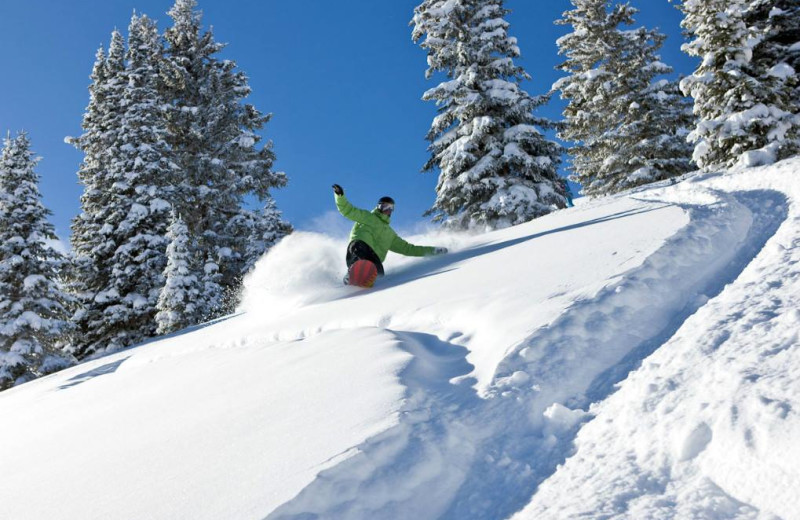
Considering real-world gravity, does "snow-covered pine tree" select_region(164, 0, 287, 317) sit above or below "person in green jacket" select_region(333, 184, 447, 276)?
above

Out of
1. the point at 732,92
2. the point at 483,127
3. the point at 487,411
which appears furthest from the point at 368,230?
the point at 732,92

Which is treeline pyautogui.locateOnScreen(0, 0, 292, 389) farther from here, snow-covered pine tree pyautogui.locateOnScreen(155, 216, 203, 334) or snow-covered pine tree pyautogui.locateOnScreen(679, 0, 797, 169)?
snow-covered pine tree pyautogui.locateOnScreen(679, 0, 797, 169)

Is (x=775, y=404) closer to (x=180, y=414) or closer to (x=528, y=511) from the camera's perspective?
(x=528, y=511)

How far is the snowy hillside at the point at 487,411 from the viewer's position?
2008mm

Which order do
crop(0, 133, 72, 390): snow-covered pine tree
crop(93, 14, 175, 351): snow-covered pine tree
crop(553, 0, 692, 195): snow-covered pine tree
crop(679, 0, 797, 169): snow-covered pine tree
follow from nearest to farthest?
crop(679, 0, 797, 169): snow-covered pine tree, crop(0, 133, 72, 390): snow-covered pine tree, crop(93, 14, 175, 351): snow-covered pine tree, crop(553, 0, 692, 195): snow-covered pine tree

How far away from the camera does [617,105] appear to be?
2000 centimetres

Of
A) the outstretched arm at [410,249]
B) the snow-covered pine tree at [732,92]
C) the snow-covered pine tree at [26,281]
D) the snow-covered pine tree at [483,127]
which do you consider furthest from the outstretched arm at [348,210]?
the snow-covered pine tree at [26,281]

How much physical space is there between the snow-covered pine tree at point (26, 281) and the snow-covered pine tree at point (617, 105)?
58.3ft

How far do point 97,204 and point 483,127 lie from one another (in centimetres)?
1520

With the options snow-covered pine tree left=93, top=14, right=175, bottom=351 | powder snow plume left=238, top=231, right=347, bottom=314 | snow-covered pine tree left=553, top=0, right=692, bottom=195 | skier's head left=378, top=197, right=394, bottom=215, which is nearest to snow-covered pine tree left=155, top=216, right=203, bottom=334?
snow-covered pine tree left=93, top=14, right=175, bottom=351

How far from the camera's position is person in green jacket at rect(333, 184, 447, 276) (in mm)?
8109

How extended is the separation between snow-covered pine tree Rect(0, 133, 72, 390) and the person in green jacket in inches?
461

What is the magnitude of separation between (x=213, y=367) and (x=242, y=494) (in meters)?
2.91

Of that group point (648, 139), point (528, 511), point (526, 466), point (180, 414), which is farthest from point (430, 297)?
Result: point (648, 139)
